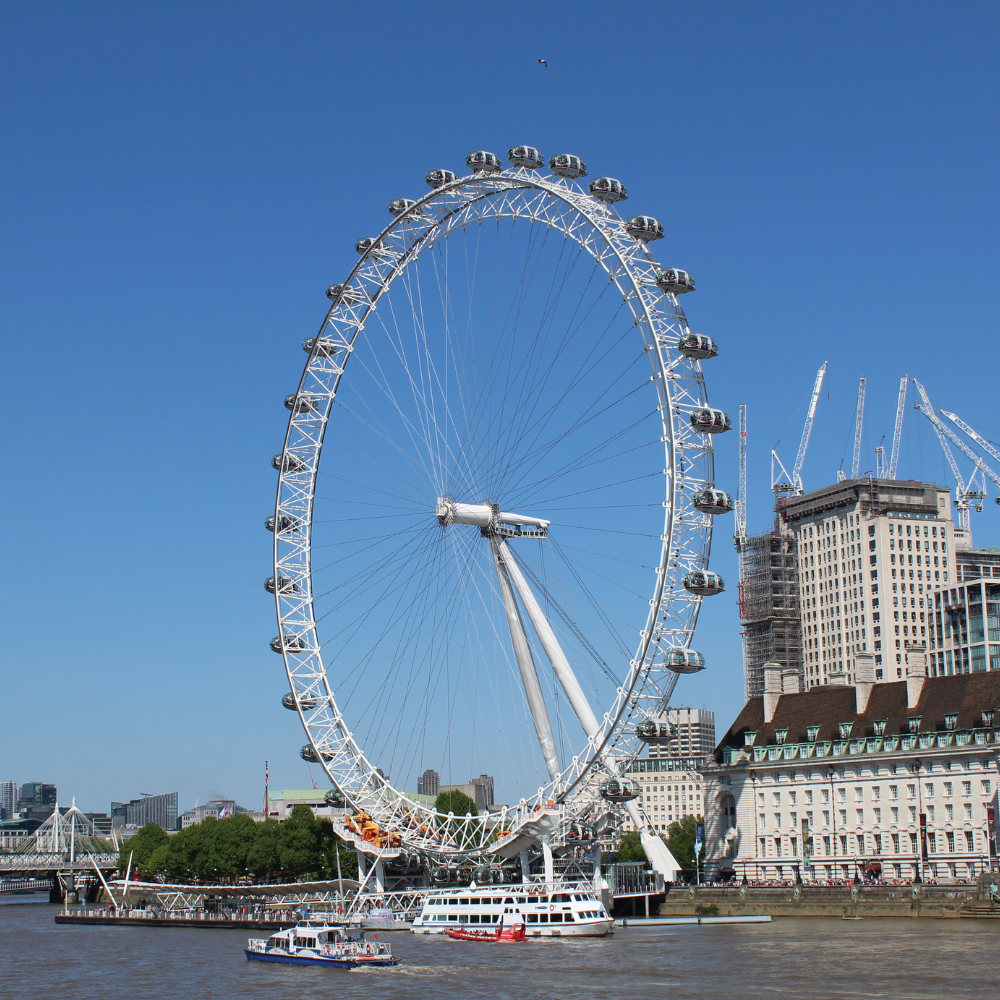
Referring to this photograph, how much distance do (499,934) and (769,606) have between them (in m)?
121

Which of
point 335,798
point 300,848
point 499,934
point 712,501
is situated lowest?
point 499,934

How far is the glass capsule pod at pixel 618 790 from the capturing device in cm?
7894

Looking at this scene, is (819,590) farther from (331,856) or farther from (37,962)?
(37,962)

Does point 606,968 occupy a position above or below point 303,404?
below

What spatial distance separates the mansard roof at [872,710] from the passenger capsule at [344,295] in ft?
138

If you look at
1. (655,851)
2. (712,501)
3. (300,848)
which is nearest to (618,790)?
(655,851)

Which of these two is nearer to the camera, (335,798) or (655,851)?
(655,851)

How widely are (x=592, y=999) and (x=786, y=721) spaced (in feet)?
177

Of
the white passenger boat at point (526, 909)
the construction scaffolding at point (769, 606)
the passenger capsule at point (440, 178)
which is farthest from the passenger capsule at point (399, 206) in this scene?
the construction scaffolding at point (769, 606)

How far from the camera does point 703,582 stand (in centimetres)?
7388

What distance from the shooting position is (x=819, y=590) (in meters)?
189

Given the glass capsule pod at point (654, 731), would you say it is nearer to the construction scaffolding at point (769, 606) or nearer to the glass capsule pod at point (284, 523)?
the glass capsule pod at point (284, 523)

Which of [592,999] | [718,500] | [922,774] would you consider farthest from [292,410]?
[592,999]

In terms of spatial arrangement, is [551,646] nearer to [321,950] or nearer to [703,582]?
[703,582]
